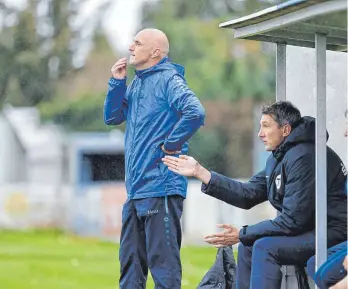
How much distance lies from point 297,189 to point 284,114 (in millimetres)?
600

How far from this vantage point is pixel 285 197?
677 cm

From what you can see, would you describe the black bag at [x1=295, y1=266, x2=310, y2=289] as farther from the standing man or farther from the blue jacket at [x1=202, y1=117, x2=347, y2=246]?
the standing man

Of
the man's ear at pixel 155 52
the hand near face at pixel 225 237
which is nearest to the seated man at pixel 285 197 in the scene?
the hand near face at pixel 225 237

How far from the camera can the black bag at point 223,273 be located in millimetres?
7363

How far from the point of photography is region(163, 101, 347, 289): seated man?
6.70 m

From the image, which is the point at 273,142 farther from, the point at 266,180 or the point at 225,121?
the point at 225,121

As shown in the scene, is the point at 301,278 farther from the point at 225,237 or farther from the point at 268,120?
the point at 268,120

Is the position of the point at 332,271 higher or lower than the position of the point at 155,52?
lower

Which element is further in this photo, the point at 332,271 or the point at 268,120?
the point at 268,120

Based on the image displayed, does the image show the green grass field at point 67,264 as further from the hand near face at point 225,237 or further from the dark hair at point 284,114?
the dark hair at point 284,114

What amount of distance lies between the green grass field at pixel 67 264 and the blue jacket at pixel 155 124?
3.87 meters

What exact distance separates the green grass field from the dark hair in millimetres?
3951

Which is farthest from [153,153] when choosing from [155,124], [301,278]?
[301,278]

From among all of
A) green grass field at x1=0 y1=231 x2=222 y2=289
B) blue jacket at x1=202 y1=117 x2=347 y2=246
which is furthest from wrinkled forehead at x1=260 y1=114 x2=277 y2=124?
green grass field at x1=0 y1=231 x2=222 y2=289
